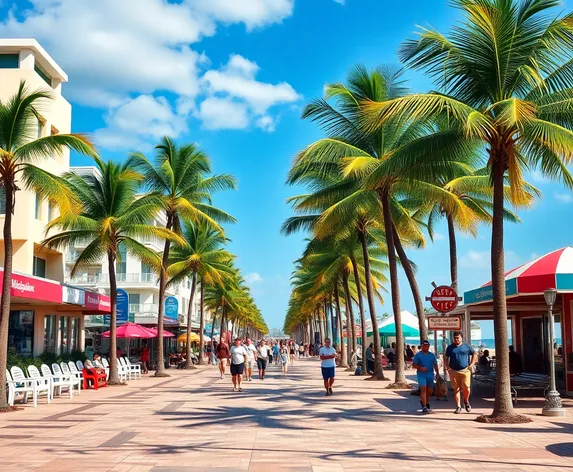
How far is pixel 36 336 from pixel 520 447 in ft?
77.4

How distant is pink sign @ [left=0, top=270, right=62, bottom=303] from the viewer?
21772 millimetres

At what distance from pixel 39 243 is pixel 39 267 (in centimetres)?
278

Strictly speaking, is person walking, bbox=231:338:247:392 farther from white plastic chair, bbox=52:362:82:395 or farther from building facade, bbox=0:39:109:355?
building facade, bbox=0:39:109:355

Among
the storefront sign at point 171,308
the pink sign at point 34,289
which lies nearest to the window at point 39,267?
the pink sign at point 34,289

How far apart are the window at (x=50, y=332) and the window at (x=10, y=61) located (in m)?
11.2

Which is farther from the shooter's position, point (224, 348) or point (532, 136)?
point (224, 348)

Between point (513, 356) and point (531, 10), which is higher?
point (531, 10)

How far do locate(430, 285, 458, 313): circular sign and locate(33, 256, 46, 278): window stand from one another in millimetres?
20216

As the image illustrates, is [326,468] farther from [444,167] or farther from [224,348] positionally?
[224,348]

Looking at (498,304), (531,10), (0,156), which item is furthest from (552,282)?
(0,156)

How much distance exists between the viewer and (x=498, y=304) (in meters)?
15.2

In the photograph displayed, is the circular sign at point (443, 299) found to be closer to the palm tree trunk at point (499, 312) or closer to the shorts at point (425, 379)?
the shorts at point (425, 379)

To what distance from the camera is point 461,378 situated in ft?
54.0

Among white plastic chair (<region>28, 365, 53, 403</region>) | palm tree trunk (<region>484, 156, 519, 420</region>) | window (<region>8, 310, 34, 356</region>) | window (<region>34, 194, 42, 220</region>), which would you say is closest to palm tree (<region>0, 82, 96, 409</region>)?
white plastic chair (<region>28, 365, 53, 403</region>)
